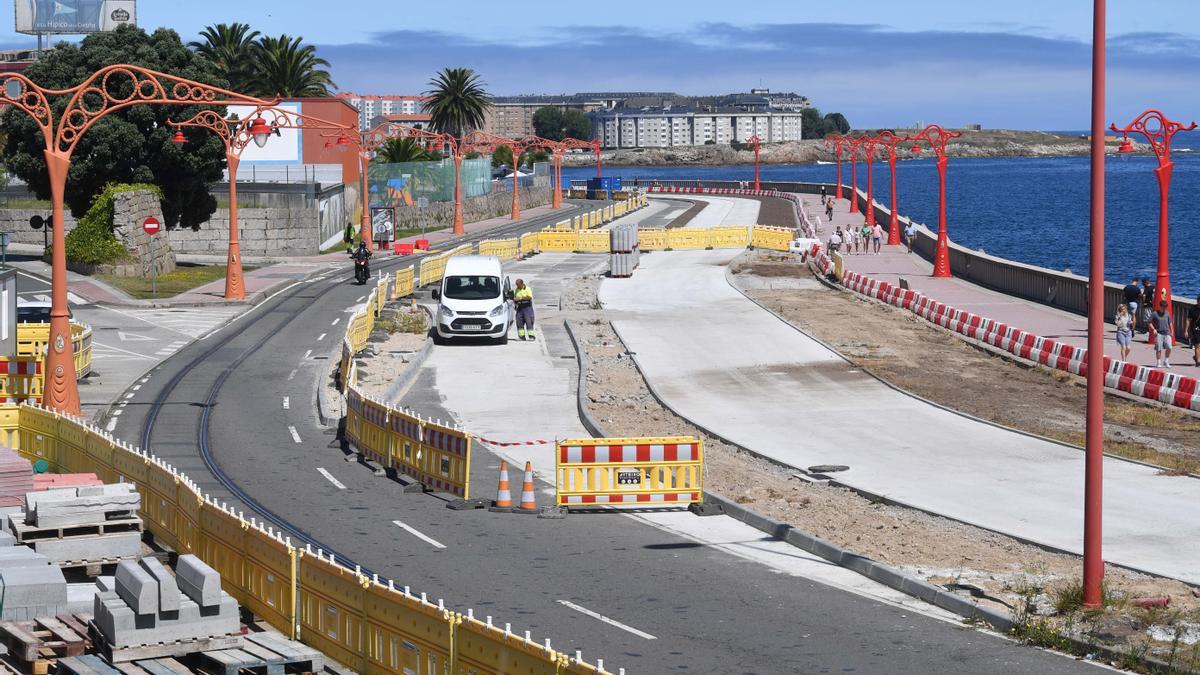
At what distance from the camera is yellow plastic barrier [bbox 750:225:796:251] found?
262ft

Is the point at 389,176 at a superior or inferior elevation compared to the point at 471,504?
superior

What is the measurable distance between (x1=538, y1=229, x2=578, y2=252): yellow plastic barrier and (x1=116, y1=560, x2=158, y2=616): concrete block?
66.1 metres

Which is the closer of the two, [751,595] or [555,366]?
[751,595]

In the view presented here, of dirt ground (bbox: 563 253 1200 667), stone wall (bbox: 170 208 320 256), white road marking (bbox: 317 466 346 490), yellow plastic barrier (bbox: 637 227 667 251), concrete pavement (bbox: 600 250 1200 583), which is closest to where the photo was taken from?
dirt ground (bbox: 563 253 1200 667)

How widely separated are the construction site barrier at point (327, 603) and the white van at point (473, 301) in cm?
2147

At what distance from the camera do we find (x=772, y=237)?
80.8m

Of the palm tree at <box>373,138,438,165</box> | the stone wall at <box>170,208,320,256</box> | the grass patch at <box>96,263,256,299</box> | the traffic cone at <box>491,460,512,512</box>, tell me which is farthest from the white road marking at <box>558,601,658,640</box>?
the palm tree at <box>373,138,438,165</box>

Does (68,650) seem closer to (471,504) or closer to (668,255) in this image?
(471,504)

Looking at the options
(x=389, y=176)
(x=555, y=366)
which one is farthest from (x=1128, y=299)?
(x=389, y=176)

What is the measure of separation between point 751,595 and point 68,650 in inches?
Answer: 309

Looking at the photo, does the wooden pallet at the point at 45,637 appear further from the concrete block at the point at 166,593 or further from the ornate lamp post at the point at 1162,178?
the ornate lamp post at the point at 1162,178

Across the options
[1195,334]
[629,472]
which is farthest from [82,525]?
[1195,334]

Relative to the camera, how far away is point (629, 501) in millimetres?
23547

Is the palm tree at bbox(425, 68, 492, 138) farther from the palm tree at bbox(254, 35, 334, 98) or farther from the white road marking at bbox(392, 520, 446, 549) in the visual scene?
the white road marking at bbox(392, 520, 446, 549)
